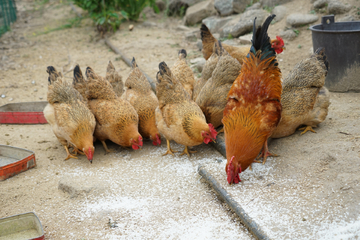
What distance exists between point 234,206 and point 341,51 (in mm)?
3255

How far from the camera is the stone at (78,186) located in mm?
3158

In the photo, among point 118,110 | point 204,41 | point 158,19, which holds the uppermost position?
point 158,19

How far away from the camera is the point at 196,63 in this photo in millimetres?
6938

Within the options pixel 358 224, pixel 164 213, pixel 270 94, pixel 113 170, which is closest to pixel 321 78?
pixel 270 94

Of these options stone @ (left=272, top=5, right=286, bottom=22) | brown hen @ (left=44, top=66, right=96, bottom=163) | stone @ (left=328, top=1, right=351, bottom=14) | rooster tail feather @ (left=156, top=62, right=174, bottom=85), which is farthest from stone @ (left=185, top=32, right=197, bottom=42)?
brown hen @ (left=44, top=66, right=96, bottom=163)

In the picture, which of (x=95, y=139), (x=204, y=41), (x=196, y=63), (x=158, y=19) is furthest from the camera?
(x=158, y=19)

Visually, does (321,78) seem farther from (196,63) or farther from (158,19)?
(158,19)

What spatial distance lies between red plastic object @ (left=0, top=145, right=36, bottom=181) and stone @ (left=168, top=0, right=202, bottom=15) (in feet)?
28.7

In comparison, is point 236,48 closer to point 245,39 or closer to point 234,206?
point 245,39

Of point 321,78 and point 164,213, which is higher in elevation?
point 321,78

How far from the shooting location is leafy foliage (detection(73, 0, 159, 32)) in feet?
31.2

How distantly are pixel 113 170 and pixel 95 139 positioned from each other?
2.77 feet

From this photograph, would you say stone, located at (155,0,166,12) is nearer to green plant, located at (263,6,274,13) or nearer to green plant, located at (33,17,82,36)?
green plant, located at (33,17,82,36)

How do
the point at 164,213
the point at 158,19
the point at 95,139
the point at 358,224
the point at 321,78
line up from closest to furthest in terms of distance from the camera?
the point at 358,224
the point at 164,213
the point at 321,78
the point at 95,139
the point at 158,19
